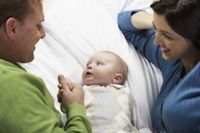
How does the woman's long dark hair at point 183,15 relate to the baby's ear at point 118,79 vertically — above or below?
above

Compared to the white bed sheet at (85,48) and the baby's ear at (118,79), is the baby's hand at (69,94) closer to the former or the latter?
the white bed sheet at (85,48)

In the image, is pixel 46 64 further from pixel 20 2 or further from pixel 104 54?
pixel 20 2

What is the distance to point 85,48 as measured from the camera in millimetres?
1727

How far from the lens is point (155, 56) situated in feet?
5.39

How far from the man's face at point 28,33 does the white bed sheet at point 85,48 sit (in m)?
0.44

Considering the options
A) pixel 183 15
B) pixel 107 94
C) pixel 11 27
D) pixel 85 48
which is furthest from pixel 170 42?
pixel 11 27

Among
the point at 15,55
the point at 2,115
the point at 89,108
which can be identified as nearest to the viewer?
the point at 2,115

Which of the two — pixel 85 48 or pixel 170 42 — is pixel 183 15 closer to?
pixel 170 42

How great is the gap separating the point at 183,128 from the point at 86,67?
50cm

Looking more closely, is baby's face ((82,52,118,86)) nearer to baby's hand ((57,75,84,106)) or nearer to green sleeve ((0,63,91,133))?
baby's hand ((57,75,84,106))

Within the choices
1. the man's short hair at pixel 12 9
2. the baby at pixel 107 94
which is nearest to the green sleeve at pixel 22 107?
the man's short hair at pixel 12 9

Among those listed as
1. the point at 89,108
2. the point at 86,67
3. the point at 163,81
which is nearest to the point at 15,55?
the point at 89,108

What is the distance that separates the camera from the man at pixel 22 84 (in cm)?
100

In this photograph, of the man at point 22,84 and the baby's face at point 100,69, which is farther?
the baby's face at point 100,69
